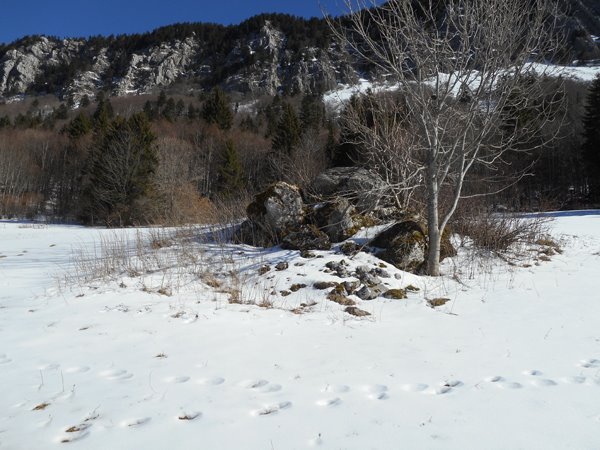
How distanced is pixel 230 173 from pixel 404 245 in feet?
85.7

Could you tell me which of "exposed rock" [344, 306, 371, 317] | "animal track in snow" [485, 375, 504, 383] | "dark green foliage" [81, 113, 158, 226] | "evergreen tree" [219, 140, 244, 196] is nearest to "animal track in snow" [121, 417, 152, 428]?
"animal track in snow" [485, 375, 504, 383]

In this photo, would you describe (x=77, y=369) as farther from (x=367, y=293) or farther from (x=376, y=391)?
(x=367, y=293)

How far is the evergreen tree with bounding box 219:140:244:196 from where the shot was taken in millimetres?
30859

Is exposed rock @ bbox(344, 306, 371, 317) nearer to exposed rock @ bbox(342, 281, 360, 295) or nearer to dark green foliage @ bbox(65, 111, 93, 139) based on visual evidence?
exposed rock @ bbox(342, 281, 360, 295)

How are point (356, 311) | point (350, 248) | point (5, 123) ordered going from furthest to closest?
point (5, 123)
point (350, 248)
point (356, 311)

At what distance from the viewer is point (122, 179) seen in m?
25.2

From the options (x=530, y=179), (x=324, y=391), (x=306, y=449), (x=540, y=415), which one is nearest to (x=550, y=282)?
(x=540, y=415)

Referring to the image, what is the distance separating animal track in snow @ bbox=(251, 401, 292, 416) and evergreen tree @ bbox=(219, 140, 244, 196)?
2874 cm

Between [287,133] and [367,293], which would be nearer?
[367,293]

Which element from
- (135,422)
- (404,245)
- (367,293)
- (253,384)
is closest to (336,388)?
(253,384)

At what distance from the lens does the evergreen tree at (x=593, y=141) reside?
26.7m

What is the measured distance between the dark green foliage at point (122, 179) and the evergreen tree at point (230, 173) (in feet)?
19.5

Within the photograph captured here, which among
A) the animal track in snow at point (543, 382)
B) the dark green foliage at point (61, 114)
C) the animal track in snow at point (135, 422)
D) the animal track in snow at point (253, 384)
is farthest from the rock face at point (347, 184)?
the dark green foliage at point (61, 114)

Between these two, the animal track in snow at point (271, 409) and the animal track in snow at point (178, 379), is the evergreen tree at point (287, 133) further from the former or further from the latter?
the animal track in snow at point (271, 409)
